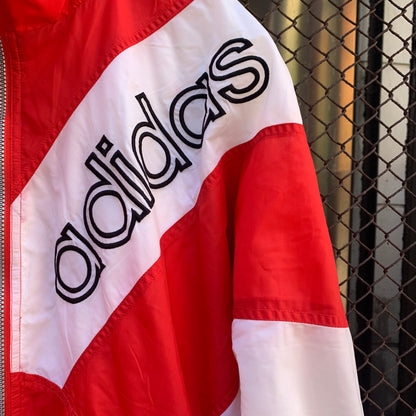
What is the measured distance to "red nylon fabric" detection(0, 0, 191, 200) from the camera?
2.51 ft

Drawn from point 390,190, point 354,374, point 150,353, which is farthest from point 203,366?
point 390,190

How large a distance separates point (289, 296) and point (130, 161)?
12.9 inches

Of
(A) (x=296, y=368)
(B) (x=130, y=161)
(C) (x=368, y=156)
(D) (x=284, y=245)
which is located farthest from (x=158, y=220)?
(C) (x=368, y=156)

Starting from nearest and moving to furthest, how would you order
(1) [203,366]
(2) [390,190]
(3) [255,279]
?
(3) [255,279], (1) [203,366], (2) [390,190]

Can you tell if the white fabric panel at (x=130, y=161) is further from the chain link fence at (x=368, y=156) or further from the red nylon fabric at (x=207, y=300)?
the chain link fence at (x=368, y=156)

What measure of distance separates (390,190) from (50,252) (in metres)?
1.11

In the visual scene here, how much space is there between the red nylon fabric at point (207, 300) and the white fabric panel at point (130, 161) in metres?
0.03

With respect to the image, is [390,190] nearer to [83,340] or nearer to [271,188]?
[271,188]

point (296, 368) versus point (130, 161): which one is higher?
point (130, 161)

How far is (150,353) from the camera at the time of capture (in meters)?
0.74

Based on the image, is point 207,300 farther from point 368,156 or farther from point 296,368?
point 368,156

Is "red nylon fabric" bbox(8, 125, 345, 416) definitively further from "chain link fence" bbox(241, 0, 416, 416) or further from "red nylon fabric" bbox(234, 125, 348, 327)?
"chain link fence" bbox(241, 0, 416, 416)

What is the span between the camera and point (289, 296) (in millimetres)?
711

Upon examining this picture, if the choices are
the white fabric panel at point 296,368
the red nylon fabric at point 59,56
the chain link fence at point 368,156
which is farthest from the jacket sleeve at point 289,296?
the chain link fence at point 368,156
